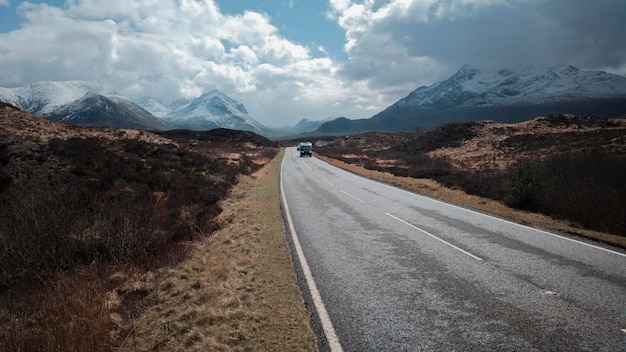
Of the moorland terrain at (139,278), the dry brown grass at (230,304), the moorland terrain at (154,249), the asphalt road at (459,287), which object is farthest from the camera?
the moorland terrain at (154,249)

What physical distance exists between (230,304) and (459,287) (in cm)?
391

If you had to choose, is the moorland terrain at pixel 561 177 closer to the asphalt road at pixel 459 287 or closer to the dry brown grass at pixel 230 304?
the asphalt road at pixel 459 287

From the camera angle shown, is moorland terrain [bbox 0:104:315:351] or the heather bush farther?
the heather bush

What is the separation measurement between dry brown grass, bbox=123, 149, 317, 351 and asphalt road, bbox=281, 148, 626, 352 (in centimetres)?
41

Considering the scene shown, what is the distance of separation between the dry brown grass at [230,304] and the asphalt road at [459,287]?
16.1 inches

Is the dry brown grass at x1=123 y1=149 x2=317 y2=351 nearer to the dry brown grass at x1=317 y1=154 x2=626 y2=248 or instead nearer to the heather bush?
the heather bush

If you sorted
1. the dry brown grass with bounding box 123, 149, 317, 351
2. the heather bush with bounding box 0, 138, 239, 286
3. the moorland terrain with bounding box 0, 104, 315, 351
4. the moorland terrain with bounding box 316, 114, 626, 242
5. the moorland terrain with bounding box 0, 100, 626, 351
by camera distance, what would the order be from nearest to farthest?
the dry brown grass with bounding box 123, 149, 317, 351, the moorland terrain with bounding box 0, 104, 315, 351, the moorland terrain with bounding box 0, 100, 626, 351, the heather bush with bounding box 0, 138, 239, 286, the moorland terrain with bounding box 316, 114, 626, 242

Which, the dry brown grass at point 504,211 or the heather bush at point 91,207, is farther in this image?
the dry brown grass at point 504,211

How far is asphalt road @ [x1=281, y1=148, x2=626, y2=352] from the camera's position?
4055 millimetres

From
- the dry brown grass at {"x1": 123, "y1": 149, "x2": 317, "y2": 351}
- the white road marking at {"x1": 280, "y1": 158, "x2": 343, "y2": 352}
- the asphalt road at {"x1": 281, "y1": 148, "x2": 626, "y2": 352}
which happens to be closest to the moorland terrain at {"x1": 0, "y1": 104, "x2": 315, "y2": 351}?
the dry brown grass at {"x1": 123, "y1": 149, "x2": 317, "y2": 351}

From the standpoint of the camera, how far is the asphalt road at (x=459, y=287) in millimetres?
4055

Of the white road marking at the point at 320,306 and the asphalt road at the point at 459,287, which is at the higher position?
the asphalt road at the point at 459,287

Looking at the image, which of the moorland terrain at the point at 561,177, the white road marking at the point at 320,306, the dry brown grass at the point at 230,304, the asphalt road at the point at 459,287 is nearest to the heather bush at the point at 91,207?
the dry brown grass at the point at 230,304

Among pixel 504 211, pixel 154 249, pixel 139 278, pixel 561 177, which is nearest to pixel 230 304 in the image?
pixel 139 278
